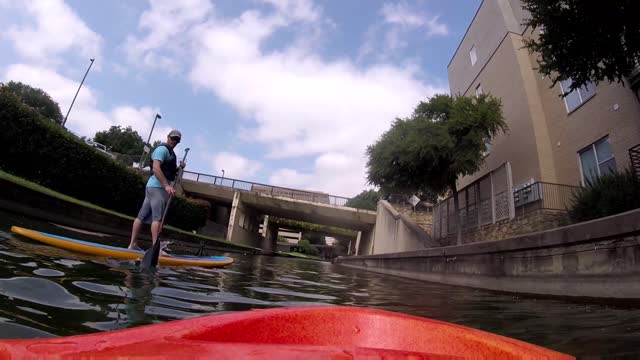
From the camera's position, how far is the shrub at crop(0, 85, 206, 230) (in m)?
11.7

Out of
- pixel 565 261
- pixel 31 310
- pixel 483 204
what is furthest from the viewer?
pixel 483 204

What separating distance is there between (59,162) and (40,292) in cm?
1413

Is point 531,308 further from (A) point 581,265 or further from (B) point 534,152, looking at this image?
(B) point 534,152

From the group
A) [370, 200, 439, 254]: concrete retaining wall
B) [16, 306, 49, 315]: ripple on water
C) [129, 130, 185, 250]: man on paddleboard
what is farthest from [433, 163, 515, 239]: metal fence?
[16, 306, 49, 315]: ripple on water

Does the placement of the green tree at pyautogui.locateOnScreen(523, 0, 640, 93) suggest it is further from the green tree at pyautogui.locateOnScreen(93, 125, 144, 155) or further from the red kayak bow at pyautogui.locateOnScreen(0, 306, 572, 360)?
the green tree at pyautogui.locateOnScreen(93, 125, 144, 155)

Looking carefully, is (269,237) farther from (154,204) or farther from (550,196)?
(154,204)

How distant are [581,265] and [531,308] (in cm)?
139

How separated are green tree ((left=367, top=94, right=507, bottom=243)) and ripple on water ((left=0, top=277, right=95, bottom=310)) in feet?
48.3

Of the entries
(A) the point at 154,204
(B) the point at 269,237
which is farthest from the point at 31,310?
(B) the point at 269,237

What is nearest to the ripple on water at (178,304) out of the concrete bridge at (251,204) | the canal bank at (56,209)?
the canal bank at (56,209)

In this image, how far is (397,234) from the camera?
1981 centimetres

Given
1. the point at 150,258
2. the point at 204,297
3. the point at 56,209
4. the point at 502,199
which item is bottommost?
the point at 204,297

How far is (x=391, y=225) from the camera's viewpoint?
70.3 ft

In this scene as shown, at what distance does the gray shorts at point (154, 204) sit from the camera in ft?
19.1
